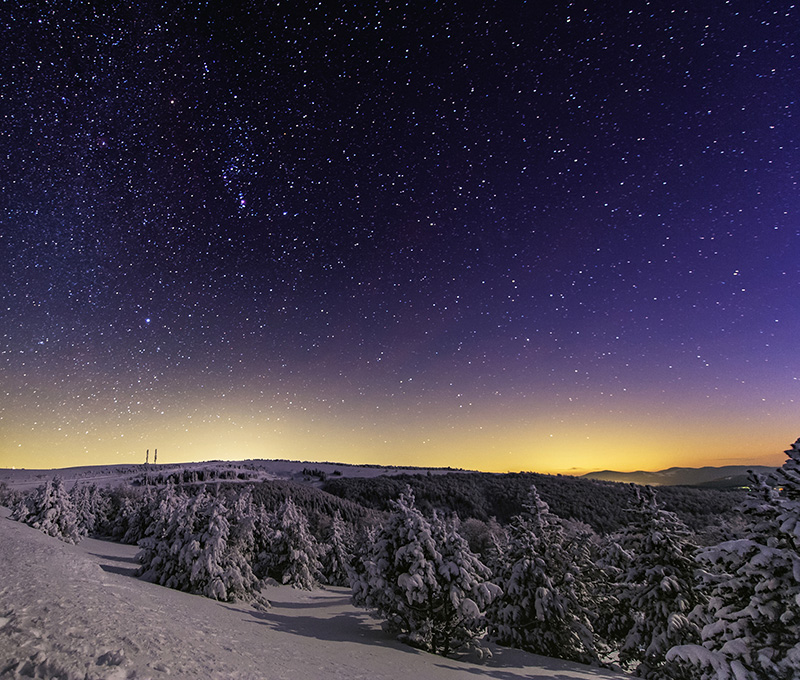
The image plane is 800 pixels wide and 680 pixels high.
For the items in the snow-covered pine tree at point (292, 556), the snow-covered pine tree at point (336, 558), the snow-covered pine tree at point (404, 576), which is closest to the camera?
the snow-covered pine tree at point (404, 576)

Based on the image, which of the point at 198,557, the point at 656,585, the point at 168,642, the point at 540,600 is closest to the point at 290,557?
the point at 198,557

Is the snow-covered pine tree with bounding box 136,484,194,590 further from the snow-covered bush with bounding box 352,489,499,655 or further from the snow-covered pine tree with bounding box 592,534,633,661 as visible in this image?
the snow-covered pine tree with bounding box 592,534,633,661

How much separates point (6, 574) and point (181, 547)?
44.8 ft

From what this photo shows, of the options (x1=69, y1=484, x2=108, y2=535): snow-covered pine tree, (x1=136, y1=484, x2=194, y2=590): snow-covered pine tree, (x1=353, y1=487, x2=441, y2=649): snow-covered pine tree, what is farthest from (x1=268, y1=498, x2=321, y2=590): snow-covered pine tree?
(x1=69, y1=484, x2=108, y2=535): snow-covered pine tree

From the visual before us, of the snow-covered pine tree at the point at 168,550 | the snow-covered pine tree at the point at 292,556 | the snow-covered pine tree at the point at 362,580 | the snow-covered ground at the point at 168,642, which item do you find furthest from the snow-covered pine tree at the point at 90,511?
the snow-covered pine tree at the point at 362,580

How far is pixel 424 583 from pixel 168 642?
37.9ft

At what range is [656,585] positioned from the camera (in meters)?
17.3

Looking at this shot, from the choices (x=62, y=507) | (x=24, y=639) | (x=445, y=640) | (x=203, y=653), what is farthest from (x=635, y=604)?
(x=62, y=507)

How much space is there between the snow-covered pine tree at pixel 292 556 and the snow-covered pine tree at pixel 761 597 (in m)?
35.4

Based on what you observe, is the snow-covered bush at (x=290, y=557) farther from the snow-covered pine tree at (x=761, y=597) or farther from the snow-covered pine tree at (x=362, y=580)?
the snow-covered pine tree at (x=761, y=597)

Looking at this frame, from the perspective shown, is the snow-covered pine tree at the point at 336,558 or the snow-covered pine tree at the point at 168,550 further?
the snow-covered pine tree at the point at 336,558

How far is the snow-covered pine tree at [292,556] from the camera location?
123 feet

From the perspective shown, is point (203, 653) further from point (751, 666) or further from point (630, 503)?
point (630, 503)

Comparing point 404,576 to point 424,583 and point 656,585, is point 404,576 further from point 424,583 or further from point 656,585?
point 656,585
